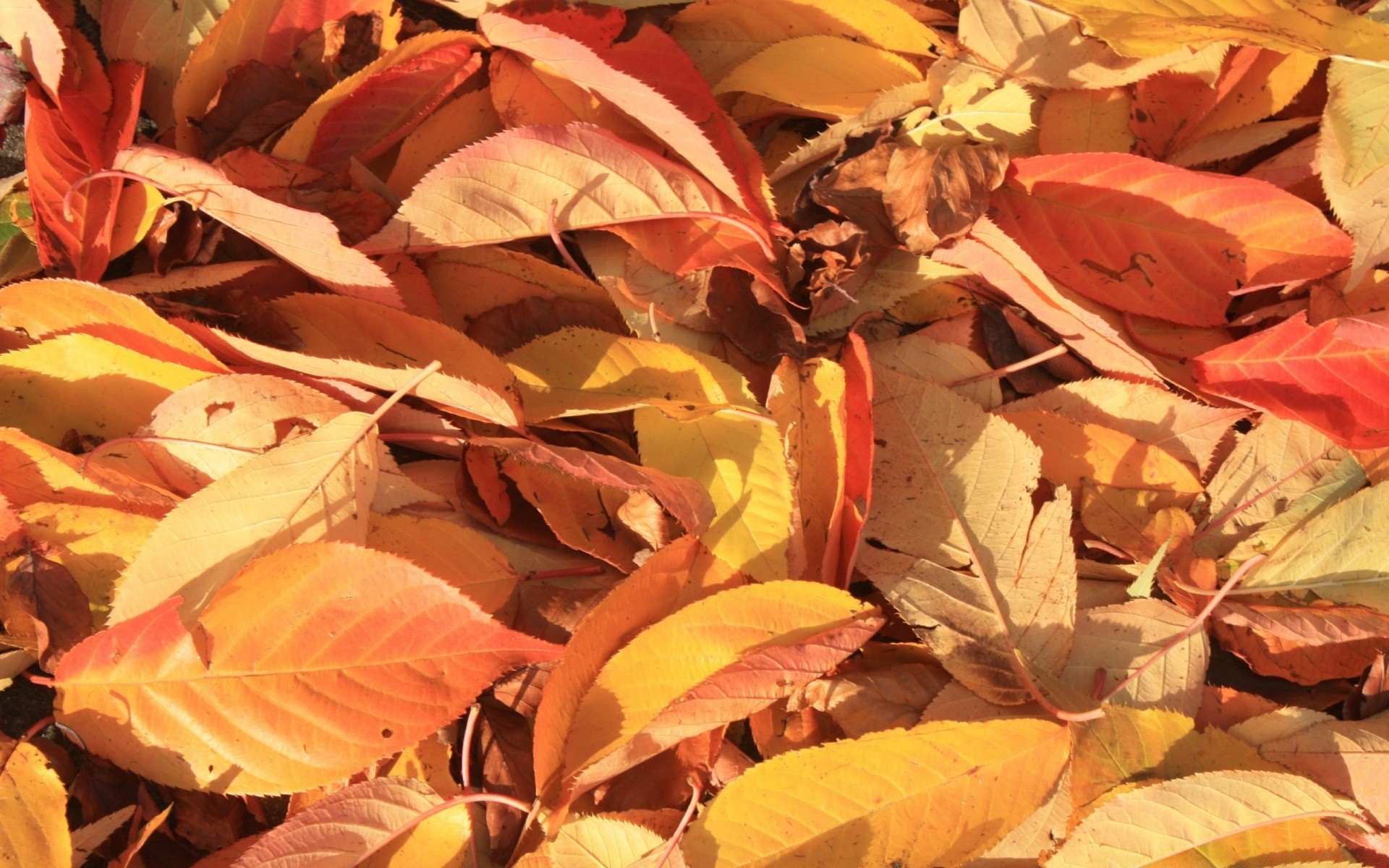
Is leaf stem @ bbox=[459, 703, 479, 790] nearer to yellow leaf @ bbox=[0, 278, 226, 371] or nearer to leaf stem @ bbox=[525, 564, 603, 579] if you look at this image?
leaf stem @ bbox=[525, 564, 603, 579]

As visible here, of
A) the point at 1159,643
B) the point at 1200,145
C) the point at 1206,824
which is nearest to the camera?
the point at 1206,824

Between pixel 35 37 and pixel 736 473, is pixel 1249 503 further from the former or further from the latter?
pixel 35 37

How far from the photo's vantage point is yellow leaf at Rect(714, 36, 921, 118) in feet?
3.84

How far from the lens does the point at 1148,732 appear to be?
3.19ft

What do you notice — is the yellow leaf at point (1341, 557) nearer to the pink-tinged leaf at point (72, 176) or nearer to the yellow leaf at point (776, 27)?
the yellow leaf at point (776, 27)

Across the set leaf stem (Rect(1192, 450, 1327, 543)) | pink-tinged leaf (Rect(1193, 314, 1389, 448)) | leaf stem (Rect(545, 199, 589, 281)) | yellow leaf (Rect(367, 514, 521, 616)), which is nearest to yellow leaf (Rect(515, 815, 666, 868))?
yellow leaf (Rect(367, 514, 521, 616))

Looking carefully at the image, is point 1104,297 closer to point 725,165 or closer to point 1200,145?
point 1200,145

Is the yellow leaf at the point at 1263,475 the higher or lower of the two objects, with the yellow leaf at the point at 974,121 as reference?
lower

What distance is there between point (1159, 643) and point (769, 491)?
16.9 inches

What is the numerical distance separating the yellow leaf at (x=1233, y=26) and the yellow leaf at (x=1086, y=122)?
94 millimetres

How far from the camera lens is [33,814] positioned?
A: 36.1 inches

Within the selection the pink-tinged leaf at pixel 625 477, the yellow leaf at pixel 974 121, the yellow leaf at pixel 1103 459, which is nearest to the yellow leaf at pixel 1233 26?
the yellow leaf at pixel 974 121

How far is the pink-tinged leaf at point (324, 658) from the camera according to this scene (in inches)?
35.3

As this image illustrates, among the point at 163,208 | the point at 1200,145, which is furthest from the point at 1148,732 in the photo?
the point at 163,208
